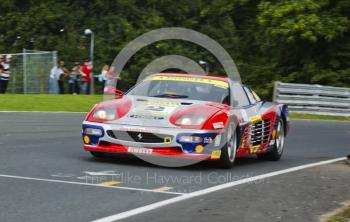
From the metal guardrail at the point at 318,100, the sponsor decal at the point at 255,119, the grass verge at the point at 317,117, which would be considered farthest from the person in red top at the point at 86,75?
the sponsor decal at the point at 255,119

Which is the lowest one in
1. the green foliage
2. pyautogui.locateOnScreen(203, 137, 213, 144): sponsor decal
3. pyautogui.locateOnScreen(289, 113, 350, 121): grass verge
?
pyautogui.locateOnScreen(289, 113, 350, 121): grass verge

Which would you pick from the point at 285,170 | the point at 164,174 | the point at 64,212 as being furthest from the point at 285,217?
the point at 285,170

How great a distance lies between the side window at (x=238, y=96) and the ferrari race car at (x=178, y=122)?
0.02m

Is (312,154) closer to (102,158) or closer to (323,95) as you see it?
(102,158)

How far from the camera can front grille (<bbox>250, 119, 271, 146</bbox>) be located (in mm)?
11266

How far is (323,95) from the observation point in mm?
27531

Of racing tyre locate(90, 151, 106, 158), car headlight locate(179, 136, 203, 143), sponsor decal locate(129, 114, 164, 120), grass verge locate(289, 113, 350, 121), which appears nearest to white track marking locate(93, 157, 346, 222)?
car headlight locate(179, 136, 203, 143)

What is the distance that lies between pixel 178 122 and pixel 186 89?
1.28 meters

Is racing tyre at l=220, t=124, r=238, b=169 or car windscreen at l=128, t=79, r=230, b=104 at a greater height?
car windscreen at l=128, t=79, r=230, b=104

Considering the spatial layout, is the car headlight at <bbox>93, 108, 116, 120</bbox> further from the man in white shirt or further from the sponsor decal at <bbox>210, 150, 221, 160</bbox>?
the man in white shirt

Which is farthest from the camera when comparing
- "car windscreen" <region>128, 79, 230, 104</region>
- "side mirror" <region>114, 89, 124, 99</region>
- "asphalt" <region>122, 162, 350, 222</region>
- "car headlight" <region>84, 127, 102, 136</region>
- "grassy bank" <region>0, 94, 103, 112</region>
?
"grassy bank" <region>0, 94, 103, 112</region>

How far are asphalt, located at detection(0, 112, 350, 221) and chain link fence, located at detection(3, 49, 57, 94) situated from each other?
1583cm

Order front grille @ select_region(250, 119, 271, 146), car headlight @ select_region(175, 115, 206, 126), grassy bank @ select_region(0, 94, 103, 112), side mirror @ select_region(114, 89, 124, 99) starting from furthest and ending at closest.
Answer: grassy bank @ select_region(0, 94, 103, 112)
front grille @ select_region(250, 119, 271, 146)
side mirror @ select_region(114, 89, 124, 99)
car headlight @ select_region(175, 115, 206, 126)

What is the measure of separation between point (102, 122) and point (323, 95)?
18.5 m
